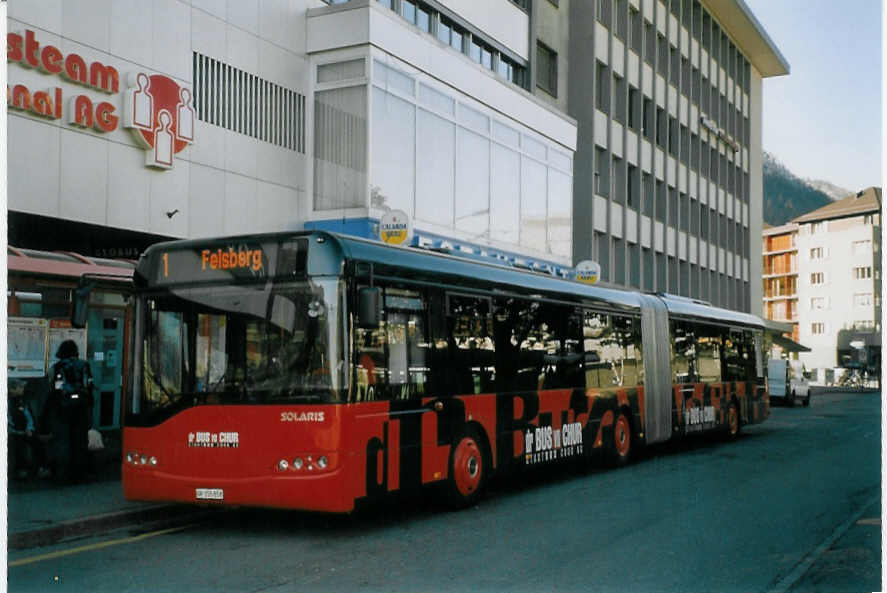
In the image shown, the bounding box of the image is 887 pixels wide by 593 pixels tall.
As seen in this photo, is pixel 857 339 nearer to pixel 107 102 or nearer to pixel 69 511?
Answer: pixel 69 511

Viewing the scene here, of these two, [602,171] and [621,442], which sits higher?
[602,171]

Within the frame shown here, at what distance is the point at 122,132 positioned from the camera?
16469 mm

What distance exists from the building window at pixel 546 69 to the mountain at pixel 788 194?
63.7 feet

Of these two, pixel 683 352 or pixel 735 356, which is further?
pixel 735 356

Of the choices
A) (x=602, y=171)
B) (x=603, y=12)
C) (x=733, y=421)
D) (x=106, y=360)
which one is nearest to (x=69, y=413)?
(x=106, y=360)

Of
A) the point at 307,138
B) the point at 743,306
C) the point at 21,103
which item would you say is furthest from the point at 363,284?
the point at 743,306

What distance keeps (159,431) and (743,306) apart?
4064cm

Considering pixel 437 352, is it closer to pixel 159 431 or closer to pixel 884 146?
pixel 159 431

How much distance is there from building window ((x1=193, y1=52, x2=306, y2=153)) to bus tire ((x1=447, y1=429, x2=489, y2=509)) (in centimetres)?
895

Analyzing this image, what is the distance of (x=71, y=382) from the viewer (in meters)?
12.4

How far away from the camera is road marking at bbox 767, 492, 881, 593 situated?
7591 millimetres

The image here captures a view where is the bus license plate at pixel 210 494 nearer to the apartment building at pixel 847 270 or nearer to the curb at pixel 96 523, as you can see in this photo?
the curb at pixel 96 523

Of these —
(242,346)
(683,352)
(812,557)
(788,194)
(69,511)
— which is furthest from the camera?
(683,352)

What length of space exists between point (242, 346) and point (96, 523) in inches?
Answer: 86.0
